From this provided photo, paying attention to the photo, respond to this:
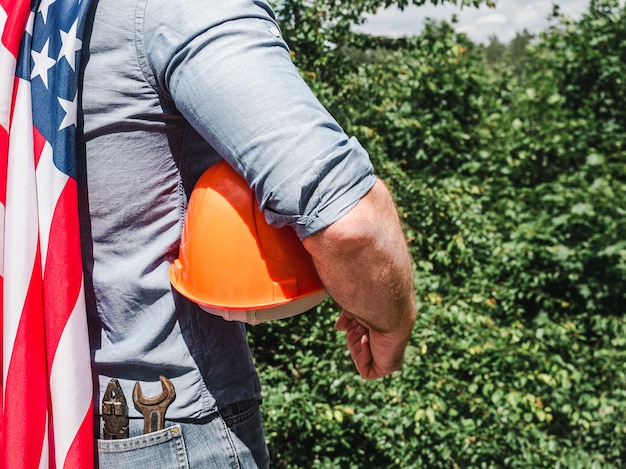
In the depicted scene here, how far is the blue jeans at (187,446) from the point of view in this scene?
1.27 meters

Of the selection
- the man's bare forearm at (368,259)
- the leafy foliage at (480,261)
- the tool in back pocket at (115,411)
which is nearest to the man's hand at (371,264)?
the man's bare forearm at (368,259)

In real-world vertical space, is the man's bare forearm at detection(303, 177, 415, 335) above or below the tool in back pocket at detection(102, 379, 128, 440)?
above

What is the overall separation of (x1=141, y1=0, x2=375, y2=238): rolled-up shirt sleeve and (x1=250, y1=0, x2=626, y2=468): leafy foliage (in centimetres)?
240

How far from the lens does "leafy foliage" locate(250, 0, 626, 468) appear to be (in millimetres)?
3463

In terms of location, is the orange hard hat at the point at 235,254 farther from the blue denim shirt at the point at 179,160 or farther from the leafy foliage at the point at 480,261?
the leafy foliage at the point at 480,261

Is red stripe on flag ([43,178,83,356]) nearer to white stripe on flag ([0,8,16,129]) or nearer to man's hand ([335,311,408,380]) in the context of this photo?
white stripe on flag ([0,8,16,129])

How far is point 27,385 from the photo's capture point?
3.91 ft

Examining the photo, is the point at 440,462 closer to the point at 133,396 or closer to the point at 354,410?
the point at 354,410

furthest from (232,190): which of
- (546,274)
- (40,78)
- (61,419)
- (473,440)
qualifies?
(546,274)

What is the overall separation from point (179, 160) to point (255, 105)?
27cm

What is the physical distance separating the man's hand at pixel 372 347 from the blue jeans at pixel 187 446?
11.1 inches

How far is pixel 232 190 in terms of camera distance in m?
1.17

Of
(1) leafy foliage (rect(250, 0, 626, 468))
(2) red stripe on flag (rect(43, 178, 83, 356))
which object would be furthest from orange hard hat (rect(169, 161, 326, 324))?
(1) leafy foliage (rect(250, 0, 626, 468))

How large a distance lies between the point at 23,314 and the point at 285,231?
474mm
